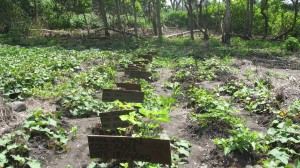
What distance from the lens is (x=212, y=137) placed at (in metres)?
4.82

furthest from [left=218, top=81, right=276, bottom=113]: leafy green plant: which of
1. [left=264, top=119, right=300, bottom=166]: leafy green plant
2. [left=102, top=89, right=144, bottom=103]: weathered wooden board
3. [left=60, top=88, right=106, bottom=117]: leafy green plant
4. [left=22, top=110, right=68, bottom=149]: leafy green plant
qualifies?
[left=22, top=110, right=68, bottom=149]: leafy green plant

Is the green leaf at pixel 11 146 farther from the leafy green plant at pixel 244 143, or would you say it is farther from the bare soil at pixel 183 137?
the leafy green plant at pixel 244 143

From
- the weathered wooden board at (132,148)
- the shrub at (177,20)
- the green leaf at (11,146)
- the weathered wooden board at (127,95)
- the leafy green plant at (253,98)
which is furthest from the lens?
the shrub at (177,20)

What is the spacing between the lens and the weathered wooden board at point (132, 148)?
2.80 m

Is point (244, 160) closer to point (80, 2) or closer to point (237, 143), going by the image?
point (237, 143)

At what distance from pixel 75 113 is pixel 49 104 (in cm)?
97

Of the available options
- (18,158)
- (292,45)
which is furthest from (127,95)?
(292,45)

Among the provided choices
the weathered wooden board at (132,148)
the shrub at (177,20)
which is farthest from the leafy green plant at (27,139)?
the shrub at (177,20)

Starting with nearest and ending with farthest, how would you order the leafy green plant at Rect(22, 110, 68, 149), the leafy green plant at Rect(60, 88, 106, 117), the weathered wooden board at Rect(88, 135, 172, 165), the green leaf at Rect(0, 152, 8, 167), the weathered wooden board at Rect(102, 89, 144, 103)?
the weathered wooden board at Rect(88, 135, 172, 165), the green leaf at Rect(0, 152, 8, 167), the leafy green plant at Rect(22, 110, 68, 149), the weathered wooden board at Rect(102, 89, 144, 103), the leafy green plant at Rect(60, 88, 106, 117)

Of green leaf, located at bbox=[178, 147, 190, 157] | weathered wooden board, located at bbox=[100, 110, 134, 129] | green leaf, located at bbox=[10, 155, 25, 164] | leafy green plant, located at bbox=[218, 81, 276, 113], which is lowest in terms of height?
green leaf, located at bbox=[178, 147, 190, 157]

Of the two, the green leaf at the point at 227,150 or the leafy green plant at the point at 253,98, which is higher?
the leafy green plant at the point at 253,98

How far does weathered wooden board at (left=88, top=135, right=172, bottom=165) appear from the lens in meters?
2.80

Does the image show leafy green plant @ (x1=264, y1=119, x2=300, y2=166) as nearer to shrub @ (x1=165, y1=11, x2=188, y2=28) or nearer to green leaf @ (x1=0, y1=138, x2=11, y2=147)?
green leaf @ (x1=0, y1=138, x2=11, y2=147)

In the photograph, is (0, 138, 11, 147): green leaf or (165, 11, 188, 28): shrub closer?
(0, 138, 11, 147): green leaf
